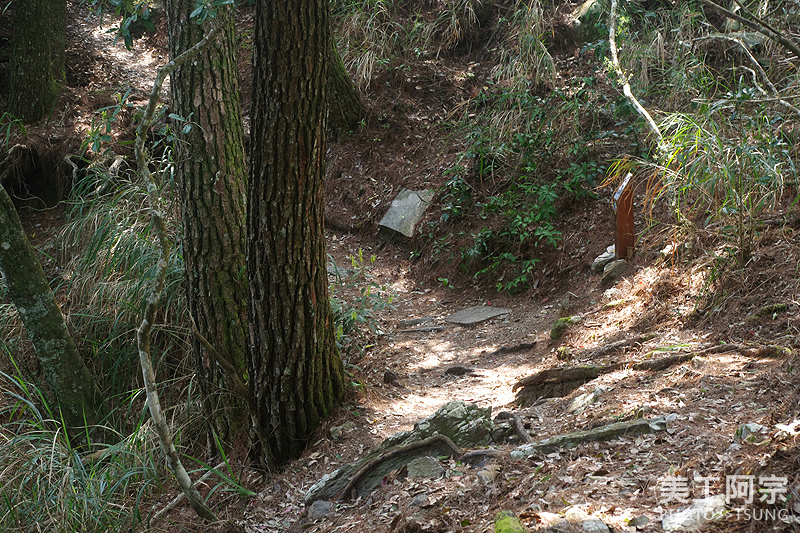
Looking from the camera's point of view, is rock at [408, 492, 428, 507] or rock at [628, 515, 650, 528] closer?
rock at [628, 515, 650, 528]

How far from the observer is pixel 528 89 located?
718 centimetres

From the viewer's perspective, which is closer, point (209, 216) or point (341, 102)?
point (209, 216)

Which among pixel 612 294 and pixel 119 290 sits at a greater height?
pixel 119 290

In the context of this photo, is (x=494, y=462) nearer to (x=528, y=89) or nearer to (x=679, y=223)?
(x=679, y=223)

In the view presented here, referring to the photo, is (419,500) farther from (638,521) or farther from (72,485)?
(72,485)

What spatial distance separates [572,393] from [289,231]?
1.74 metres

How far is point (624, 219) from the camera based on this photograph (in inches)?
188

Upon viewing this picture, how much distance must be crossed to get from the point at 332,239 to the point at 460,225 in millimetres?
1618

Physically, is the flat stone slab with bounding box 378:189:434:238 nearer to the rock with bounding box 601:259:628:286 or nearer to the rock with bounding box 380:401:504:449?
the rock with bounding box 601:259:628:286

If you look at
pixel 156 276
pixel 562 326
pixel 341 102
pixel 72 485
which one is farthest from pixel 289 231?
pixel 341 102

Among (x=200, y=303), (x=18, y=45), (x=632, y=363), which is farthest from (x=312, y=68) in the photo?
(x=18, y=45)

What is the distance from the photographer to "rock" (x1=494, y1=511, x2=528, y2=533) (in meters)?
1.88

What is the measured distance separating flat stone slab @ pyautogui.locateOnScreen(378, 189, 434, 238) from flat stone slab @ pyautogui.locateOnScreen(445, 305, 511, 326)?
1.51 meters

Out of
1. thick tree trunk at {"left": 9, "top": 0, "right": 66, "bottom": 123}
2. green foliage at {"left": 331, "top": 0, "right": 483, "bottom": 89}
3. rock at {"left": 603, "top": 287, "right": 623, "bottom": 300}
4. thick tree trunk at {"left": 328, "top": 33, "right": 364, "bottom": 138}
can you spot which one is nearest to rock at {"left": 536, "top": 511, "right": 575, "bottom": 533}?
rock at {"left": 603, "top": 287, "right": 623, "bottom": 300}
